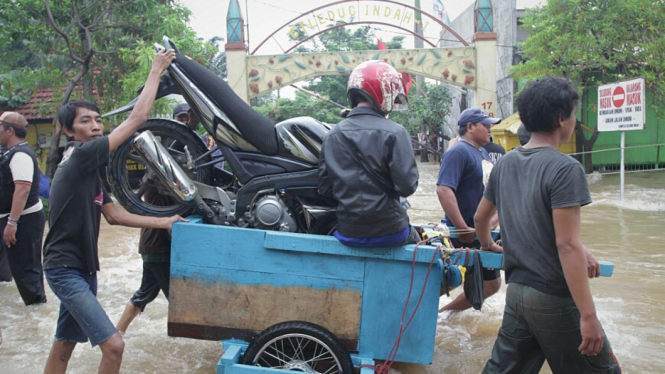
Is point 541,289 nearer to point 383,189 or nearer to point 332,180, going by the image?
point 383,189

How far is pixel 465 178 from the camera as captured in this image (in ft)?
13.5

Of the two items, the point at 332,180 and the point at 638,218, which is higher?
the point at 332,180

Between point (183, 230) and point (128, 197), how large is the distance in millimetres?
772

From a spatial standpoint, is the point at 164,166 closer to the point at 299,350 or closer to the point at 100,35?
→ the point at 299,350

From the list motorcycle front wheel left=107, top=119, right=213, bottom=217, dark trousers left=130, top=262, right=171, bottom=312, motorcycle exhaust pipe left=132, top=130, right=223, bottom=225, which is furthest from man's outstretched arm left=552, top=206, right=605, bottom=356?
dark trousers left=130, top=262, right=171, bottom=312

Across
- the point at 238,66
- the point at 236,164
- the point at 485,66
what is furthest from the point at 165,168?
the point at 485,66

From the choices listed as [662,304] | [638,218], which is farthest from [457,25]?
[662,304]

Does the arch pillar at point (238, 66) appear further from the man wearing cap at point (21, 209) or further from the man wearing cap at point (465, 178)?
the man wearing cap at point (465, 178)

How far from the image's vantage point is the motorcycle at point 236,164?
3.53 m

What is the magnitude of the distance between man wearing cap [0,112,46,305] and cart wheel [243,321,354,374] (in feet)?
9.98

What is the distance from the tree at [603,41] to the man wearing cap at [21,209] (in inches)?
511

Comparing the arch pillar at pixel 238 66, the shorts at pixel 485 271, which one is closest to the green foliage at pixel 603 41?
the arch pillar at pixel 238 66

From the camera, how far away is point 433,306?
10.4 ft

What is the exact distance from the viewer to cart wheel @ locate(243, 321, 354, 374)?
3129 mm
